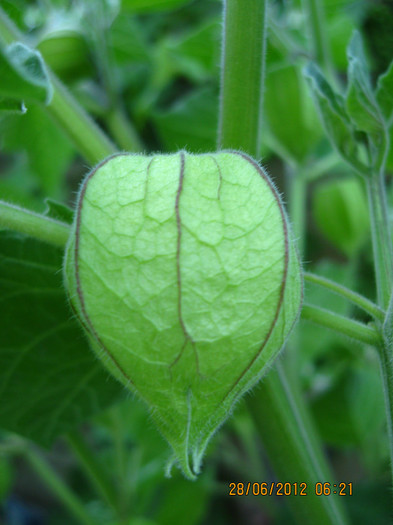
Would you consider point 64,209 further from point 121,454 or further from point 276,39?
point 121,454

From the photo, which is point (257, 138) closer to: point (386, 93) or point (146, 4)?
point (386, 93)

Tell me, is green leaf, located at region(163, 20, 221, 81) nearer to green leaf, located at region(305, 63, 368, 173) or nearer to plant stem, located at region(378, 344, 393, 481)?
green leaf, located at region(305, 63, 368, 173)

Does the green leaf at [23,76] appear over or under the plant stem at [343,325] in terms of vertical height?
over

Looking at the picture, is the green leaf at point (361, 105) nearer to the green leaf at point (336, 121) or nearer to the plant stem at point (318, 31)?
the green leaf at point (336, 121)

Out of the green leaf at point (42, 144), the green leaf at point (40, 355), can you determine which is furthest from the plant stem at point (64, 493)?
the green leaf at point (42, 144)

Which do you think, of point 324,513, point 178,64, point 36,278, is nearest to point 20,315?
point 36,278

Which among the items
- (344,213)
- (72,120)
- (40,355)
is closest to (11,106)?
(72,120)

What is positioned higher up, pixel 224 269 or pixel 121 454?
pixel 224 269
